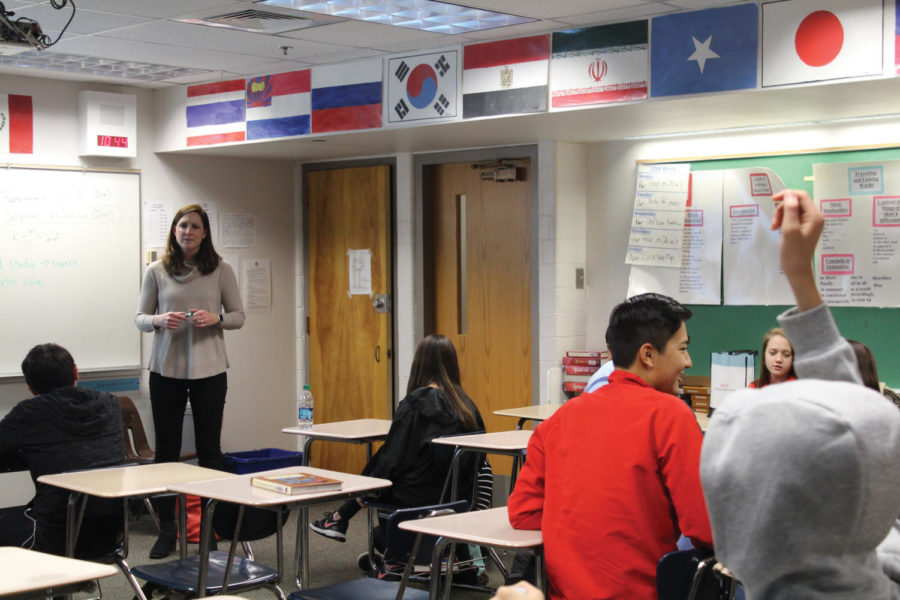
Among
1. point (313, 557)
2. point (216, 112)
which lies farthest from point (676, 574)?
point (216, 112)

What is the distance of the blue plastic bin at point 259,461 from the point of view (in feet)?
20.8

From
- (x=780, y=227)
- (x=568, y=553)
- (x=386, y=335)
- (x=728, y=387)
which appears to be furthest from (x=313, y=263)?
(x=780, y=227)

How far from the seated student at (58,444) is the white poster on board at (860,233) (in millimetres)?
3418

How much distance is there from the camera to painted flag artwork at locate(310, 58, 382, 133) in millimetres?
5957

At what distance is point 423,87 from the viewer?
571 centimetres

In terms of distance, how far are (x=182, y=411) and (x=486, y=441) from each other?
1.86m

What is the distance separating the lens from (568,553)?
2.55m

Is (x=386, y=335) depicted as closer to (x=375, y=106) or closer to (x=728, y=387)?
(x=375, y=106)

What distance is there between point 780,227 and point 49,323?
6.01 m

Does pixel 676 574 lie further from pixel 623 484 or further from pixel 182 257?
pixel 182 257

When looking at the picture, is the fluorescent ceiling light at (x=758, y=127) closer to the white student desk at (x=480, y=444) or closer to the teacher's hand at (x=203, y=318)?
the white student desk at (x=480, y=444)

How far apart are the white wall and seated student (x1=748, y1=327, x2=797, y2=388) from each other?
3.97 metres

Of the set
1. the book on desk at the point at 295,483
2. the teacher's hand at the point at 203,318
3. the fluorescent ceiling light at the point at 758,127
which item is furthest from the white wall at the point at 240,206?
the book on desk at the point at 295,483

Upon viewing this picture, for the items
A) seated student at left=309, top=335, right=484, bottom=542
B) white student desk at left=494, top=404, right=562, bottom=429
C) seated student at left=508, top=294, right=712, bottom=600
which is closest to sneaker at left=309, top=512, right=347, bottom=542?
seated student at left=309, top=335, right=484, bottom=542
